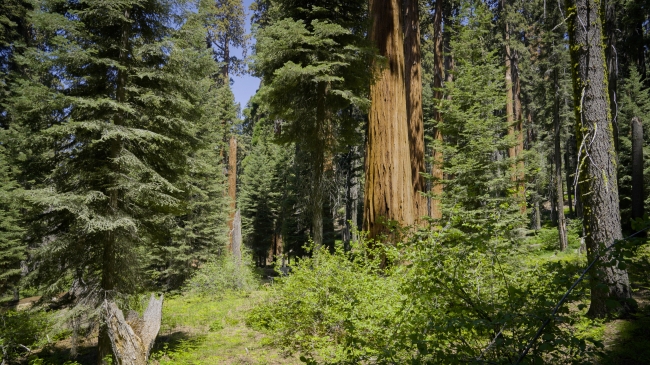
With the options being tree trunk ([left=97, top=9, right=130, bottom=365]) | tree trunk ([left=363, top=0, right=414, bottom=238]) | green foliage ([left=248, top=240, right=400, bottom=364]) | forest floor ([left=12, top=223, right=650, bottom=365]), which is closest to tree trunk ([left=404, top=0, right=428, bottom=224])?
tree trunk ([left=363, top=0, right=414, bottom=238])

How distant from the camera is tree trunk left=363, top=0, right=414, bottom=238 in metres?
6.91

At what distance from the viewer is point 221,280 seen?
13703 mm

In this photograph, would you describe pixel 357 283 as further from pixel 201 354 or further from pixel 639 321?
pixel 639 321

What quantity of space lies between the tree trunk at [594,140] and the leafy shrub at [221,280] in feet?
38.9

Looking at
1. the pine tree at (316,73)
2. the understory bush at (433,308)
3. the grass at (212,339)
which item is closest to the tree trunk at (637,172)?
the understory bush at (433,308)

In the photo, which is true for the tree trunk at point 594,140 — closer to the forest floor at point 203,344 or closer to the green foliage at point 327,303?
the green foliage at point 327,303

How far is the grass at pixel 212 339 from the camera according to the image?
18.4 ft

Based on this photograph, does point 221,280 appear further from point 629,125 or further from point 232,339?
point 629,125

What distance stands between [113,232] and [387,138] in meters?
5.40

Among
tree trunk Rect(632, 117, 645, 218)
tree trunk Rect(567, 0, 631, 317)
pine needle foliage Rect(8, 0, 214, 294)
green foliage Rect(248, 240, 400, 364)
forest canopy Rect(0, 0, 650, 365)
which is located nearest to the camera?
forest canopy Rect(0, 0, 650, 365)

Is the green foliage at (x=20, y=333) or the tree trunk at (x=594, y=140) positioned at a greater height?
the tree trunk at (x=594, y=140)

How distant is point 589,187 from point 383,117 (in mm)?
3803

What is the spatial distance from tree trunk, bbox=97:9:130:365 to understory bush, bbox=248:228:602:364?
281cm

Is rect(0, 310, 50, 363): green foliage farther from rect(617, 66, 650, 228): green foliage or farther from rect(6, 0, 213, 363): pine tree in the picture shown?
rect(617, 66, 650, 228): green foliage
